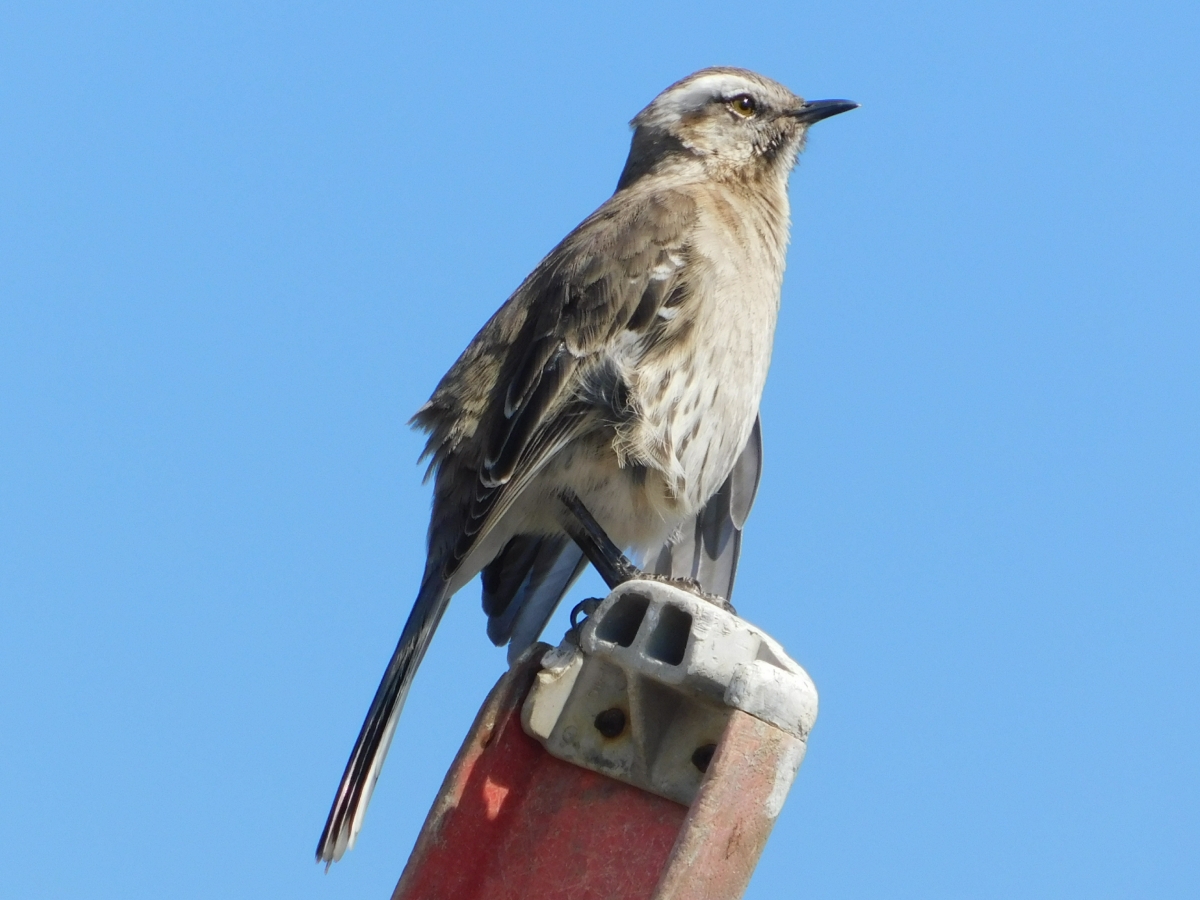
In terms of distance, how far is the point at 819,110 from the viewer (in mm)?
7188

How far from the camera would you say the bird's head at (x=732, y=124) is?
23.1 ft

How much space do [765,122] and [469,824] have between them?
15.1 feet

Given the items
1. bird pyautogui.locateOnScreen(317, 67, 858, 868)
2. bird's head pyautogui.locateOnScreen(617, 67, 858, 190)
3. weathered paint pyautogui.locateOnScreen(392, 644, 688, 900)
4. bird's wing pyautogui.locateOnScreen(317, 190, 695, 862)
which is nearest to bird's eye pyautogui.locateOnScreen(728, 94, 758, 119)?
bird's head pyautogui.locateOnScreen(617, 67, 858, 190)

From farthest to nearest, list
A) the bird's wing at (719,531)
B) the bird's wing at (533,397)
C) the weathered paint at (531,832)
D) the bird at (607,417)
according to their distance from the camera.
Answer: the bird's wing at (719,531) → the bird at (607,417) → the bird's wing at (533,397) → the weathered paint at (531,832)

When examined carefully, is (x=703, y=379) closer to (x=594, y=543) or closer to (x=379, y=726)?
(x=594, y=543)

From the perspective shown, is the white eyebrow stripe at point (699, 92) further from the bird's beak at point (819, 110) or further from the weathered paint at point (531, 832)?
the weathered paint at point (531, 832)

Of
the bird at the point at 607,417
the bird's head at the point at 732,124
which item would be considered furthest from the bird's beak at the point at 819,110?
the bird at the point at 607,417

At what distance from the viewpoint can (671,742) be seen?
11.0 feet

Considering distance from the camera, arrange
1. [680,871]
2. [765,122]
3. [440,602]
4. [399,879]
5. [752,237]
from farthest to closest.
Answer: [765,122] < [752,237] < [440,602] < [399,879] < [680,871]

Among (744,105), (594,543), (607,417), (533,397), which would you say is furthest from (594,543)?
(744,105)

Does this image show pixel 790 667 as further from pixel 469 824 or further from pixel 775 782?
pixel 469 824

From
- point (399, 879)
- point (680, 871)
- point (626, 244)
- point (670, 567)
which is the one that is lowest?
point (399, 879)

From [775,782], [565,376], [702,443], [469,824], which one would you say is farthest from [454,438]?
[775,782]

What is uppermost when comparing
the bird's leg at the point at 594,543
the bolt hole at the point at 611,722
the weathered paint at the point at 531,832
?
the bird's leg at the point at 594,543
